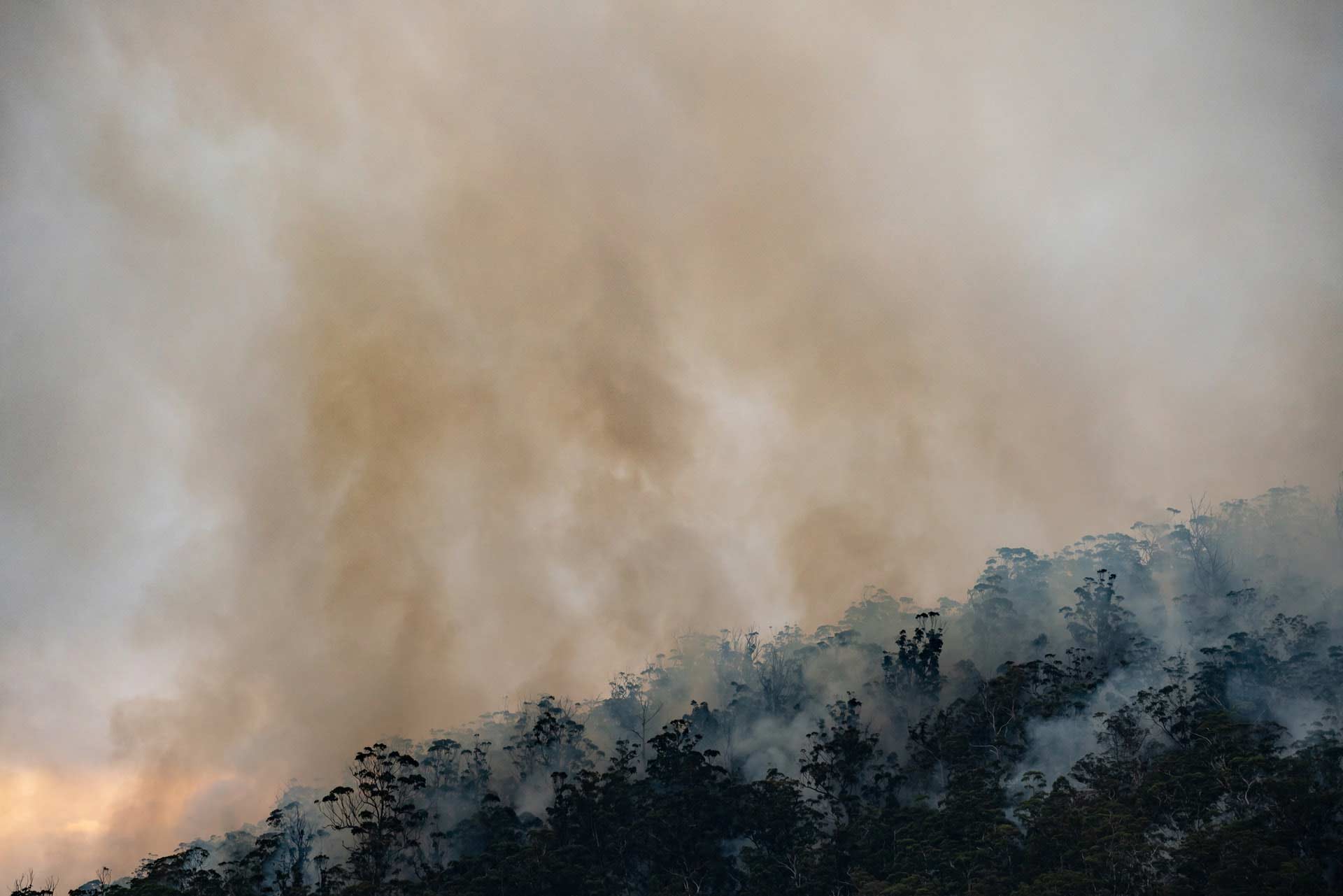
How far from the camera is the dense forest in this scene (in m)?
72.9

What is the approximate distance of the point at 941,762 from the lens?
3976 inches

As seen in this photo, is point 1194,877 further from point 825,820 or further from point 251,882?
point 251,882

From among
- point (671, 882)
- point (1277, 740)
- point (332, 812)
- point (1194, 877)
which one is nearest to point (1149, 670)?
point (1277, 740)

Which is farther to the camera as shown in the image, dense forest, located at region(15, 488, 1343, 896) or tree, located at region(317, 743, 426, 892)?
tree, located at region(317, 743, 426, 892)

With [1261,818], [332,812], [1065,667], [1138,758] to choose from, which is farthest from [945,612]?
[332,812]

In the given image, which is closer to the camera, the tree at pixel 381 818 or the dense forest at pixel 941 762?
the dense forest at pixel 941 762

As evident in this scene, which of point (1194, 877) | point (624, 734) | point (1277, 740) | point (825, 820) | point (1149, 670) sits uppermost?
point (624, 734)

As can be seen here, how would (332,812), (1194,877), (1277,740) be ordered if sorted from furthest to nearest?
(332,812)
(1277,740)
(1194,877)

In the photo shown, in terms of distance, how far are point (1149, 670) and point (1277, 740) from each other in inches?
721

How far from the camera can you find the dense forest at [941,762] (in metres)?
72.9

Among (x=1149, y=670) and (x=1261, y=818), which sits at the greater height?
(x=1149, y=670)

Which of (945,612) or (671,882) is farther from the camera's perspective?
(945,612)

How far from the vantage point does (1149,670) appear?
324ft

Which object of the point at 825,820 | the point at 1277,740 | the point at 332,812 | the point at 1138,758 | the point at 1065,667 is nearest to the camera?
the point at 1277,740
